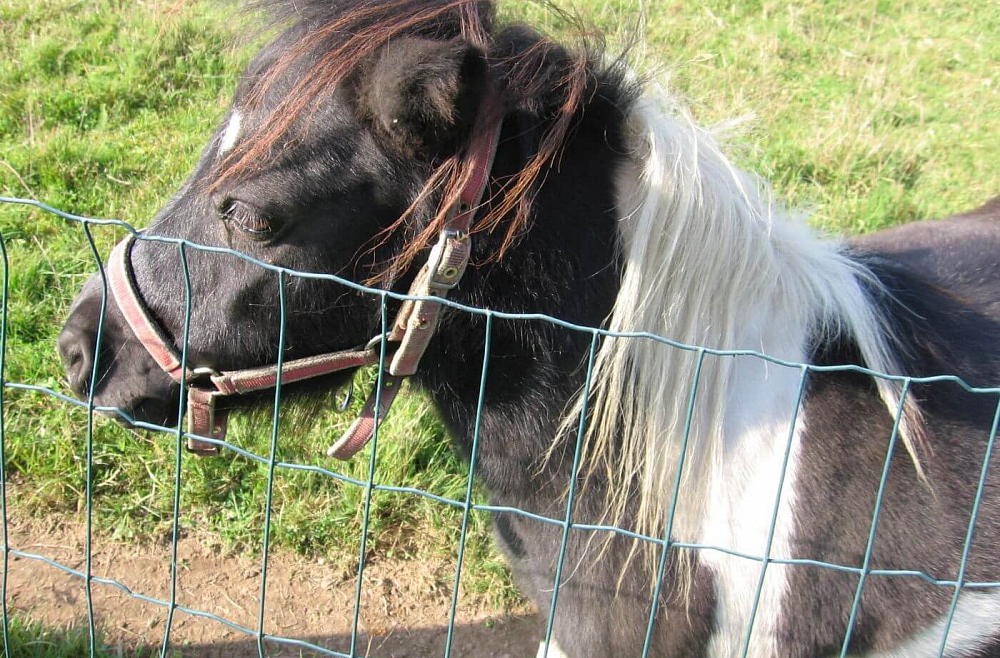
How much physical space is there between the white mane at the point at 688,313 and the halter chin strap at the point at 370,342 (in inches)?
13.8

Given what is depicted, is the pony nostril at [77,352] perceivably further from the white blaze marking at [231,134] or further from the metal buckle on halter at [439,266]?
the metal buckle on halter at [439,266]

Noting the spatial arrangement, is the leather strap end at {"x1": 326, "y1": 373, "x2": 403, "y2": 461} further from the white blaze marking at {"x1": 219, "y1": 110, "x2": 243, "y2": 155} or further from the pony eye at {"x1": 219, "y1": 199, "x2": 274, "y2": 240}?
the white blaze marking at {"x1": 219, "y1": 110, "x2": 243, "y2": 155}

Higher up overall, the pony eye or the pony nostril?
the pony eye

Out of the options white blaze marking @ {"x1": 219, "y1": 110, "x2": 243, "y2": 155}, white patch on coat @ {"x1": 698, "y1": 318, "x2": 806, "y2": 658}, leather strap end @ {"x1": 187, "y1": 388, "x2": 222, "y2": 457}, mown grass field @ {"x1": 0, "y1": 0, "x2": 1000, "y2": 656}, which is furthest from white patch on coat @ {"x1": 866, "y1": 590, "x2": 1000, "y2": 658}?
white blaze marking @ {"x1": 219, "y1": 110, "x2": 243, "y2": 155}

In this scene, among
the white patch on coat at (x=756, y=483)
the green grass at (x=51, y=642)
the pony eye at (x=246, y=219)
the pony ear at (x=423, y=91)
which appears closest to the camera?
the pony ear at (x=423, y=91)

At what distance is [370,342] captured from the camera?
1834 millimetres

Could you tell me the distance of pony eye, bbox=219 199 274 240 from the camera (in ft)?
5.63

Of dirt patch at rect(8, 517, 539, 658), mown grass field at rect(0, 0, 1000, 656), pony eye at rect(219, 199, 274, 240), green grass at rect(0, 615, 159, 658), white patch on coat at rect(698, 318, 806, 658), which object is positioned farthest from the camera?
mown grass field at rect(0, 0, 1000, 656)

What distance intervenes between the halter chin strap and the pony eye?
10.4 inches

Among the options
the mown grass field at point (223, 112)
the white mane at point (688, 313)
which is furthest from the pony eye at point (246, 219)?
the white mane at point (688, 313)

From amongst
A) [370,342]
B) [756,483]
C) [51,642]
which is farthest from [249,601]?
[756,483]

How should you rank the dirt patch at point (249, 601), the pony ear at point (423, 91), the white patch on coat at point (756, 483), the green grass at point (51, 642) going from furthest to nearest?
the dirt patch at point (249, 601), the green grass at point (51, 642), the white patch on coat at point (756, 483), the pony ear at point (423, 91)

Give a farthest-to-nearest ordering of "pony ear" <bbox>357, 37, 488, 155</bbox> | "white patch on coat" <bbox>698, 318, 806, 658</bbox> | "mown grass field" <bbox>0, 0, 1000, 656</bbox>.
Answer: "mown grass field" <bbox>0, 0, 1000, 656</bbox> → "white patch on coat" <bbox>698, 318, 806, 658</bbox> → "pony ear" <bbox>357, 37, 488, 155</bbox>

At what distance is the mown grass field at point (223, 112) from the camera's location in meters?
3.05
